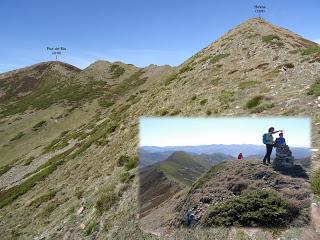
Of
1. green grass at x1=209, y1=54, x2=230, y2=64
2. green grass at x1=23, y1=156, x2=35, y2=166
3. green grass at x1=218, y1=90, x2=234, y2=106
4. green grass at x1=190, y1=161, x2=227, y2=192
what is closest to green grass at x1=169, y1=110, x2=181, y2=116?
green grass at x1=218, y1=90, x2=234, y2=106

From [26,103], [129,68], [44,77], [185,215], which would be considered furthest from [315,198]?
[44,77]

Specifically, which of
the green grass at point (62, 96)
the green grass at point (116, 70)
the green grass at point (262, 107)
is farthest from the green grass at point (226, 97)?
the green grass at point (116, 70)

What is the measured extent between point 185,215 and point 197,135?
264cm

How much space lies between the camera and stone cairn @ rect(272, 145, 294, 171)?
440 inches

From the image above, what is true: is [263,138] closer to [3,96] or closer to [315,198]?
[315,198]

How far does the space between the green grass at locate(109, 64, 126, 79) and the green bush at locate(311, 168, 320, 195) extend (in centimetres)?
10697

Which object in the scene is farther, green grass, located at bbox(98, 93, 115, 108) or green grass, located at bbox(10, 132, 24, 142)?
green grass, located at bbox(98, 93, 115, 108)

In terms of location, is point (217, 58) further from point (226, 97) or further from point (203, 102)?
point (226, 97)

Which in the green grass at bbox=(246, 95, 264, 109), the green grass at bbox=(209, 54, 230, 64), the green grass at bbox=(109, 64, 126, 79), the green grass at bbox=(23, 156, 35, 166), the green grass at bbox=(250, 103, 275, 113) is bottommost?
the green grass at bbox=(23, 156, 35, 166)

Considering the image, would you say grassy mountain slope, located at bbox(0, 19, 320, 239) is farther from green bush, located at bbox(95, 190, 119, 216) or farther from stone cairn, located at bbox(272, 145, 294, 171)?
stone cairn, located at bbox(272, 145, 294, 171)

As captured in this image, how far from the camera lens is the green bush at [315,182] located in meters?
12.5

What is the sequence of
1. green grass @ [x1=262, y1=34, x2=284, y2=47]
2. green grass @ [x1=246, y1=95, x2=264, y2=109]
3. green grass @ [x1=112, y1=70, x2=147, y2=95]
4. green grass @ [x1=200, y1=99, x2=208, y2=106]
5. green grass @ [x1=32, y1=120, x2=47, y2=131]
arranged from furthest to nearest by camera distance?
green grass @ [x1=112, y1=70, x2=147, y2=95], green grass @ [x1=32, y1=120, x2=47, y2=131], green grass @ [x1=262, y1=34, x2=284, y2=47], green grass @ [x1=200, y1=99, x2=208, y2=106], green grass @ [x1=246, y1=95, x2=264, y2=109]

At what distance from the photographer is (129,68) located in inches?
4857

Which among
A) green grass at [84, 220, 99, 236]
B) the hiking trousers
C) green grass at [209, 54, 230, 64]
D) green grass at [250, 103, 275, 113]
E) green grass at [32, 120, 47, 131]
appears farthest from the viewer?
green grass at [32, 120, 47, 131]
